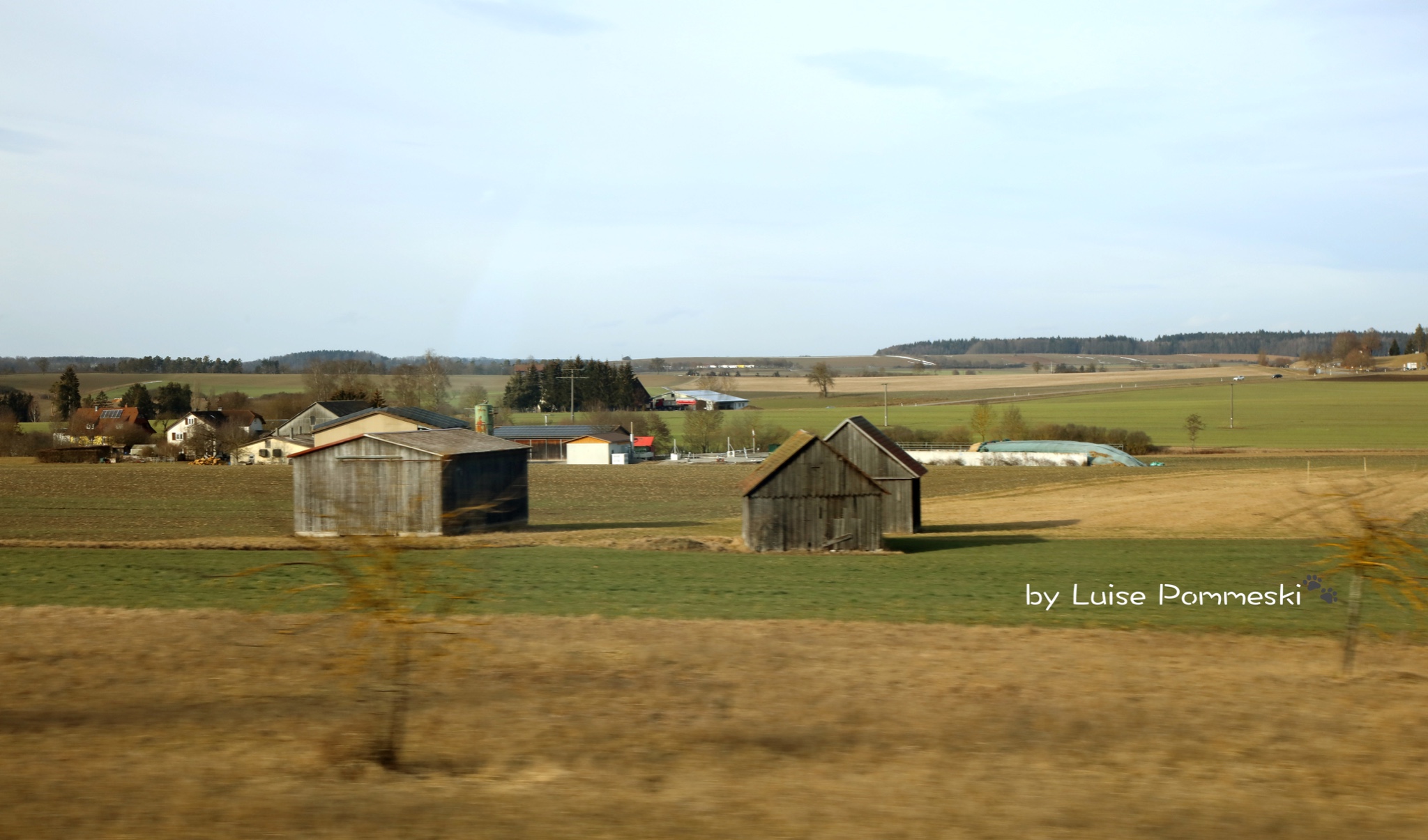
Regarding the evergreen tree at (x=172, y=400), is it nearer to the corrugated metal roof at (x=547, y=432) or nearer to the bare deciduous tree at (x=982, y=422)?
the corrugated metal roof at (x=547, y=432)

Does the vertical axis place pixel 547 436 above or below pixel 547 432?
below

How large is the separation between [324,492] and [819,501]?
17.3 metres

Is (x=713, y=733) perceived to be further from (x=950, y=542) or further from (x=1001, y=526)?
(x=1001, y=526)

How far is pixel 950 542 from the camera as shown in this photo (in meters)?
34.1

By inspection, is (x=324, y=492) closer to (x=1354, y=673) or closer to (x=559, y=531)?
(x=559, y=531)

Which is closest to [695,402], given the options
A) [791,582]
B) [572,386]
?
[572,386]

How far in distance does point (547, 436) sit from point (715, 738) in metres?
78.2

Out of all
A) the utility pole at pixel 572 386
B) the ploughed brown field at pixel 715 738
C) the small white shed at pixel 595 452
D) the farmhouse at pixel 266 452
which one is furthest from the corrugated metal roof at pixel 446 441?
the utility pole at pixel 572 386

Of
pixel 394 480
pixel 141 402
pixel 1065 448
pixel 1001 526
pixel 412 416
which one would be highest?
pixel 141 402

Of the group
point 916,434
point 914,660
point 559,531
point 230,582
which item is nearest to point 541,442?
point 916,434

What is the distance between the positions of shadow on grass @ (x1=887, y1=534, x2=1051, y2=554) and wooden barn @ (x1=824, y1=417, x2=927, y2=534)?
2.73 metres

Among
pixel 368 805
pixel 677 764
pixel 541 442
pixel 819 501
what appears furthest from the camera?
pixel 541 442

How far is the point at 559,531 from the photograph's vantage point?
37.8 m

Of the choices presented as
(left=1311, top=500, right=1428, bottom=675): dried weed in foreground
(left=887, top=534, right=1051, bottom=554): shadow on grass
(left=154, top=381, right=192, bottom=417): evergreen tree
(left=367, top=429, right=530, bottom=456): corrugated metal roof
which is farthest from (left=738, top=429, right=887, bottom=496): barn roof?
(left=154, top=381, right=192, bottom=417): evergreen tree
